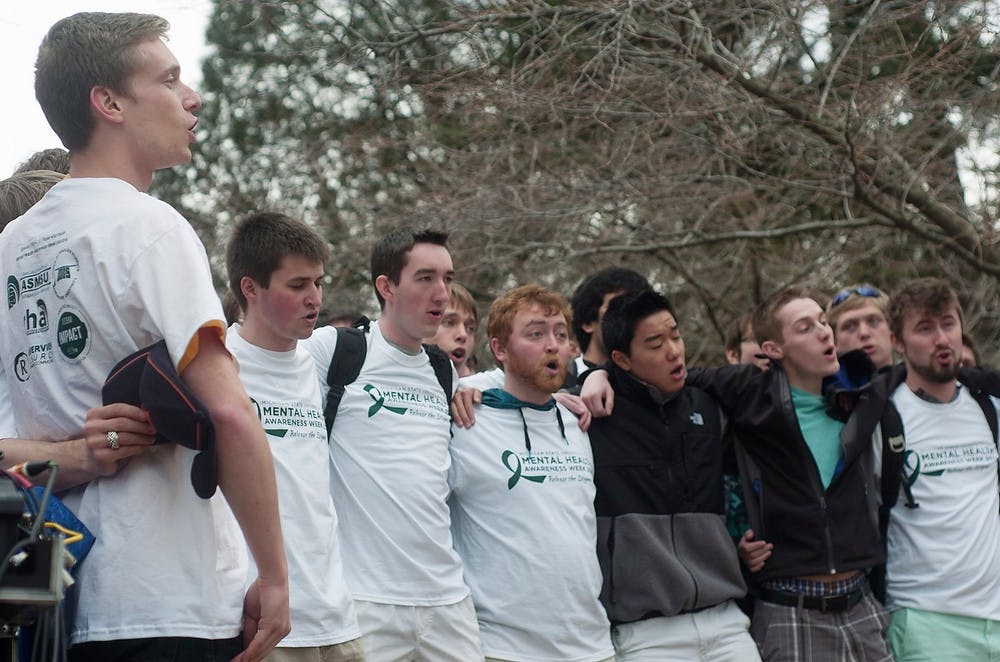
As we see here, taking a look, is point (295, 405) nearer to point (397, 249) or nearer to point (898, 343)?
point (397, 249)

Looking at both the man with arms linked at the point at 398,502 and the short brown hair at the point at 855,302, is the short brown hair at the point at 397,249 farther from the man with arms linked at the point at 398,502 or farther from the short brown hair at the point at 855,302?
the short brown hair at the point at 855,302

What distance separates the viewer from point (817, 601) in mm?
4965

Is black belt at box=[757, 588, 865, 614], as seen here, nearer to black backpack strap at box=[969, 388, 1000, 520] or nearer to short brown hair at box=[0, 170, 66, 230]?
black backpack strap at box=[969, 388, 1000, 520]

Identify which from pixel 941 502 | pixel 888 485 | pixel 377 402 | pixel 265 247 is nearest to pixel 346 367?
pixel 377 402

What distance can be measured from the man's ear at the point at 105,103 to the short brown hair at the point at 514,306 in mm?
2757

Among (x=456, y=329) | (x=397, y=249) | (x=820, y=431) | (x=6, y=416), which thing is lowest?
(x=820, y=431)

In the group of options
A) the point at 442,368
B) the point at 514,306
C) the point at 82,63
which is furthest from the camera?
the point at 514,306

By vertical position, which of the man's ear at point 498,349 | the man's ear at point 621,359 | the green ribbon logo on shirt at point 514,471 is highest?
the man's ear at point 498,349

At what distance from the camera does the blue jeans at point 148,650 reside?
2.27m

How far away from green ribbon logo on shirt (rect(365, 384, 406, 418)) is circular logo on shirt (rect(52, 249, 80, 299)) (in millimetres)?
2071

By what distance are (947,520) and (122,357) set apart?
4126 mm

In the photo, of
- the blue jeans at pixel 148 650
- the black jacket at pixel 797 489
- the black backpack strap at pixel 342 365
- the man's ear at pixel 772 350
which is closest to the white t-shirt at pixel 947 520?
the black jacket at pixel 797 489

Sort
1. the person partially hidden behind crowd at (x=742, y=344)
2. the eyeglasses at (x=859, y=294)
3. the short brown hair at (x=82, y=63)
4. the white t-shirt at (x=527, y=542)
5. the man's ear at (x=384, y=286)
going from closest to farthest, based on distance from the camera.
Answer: the short brown hair at (x=82, y=63) → the white t-shirt at (x=527, y=542) → the man's ear at (x=384, y=286) → the eyeglasses at (x=859, y=294) → the person partially hidden behind crowd at (x=742, y=344)

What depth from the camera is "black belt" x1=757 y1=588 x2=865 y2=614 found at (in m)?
4.96
